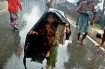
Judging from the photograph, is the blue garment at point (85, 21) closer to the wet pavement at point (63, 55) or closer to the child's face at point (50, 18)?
the wet pavement at point (63, 55)

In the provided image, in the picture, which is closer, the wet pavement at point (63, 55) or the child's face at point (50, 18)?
the child's face at point (50, 18)

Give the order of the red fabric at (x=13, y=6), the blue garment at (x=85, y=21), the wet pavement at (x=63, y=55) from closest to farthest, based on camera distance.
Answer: the wet pavement at (x=63, y=55) → the blue garment at (x=85, y=21) → the red fabric at (x=13, y=6)

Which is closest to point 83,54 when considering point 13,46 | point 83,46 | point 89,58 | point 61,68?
point 89,58

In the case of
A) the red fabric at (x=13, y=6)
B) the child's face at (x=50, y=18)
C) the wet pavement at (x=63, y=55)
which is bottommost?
the wet pavement at (x=63, y=55)

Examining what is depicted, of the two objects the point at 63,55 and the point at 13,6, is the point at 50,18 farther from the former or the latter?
the point at 13,6

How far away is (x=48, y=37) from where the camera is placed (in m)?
5.51

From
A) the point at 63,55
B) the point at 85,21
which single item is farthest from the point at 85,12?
the point at 63,55

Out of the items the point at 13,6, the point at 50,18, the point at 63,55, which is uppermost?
the point at 50,18

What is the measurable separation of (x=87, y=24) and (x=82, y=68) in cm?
320

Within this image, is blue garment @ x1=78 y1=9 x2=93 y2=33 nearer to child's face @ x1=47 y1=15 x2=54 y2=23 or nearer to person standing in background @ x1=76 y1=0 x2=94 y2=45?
person standing in background @ x1=76 y1=0 x2=94 y2=45

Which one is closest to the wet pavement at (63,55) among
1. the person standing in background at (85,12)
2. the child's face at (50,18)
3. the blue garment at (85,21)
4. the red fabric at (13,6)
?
the blue garment at (85,21)

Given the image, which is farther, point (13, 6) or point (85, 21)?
point (13, 6)

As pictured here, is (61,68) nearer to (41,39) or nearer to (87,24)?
(41,39)

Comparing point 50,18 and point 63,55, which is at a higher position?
point 50,18
